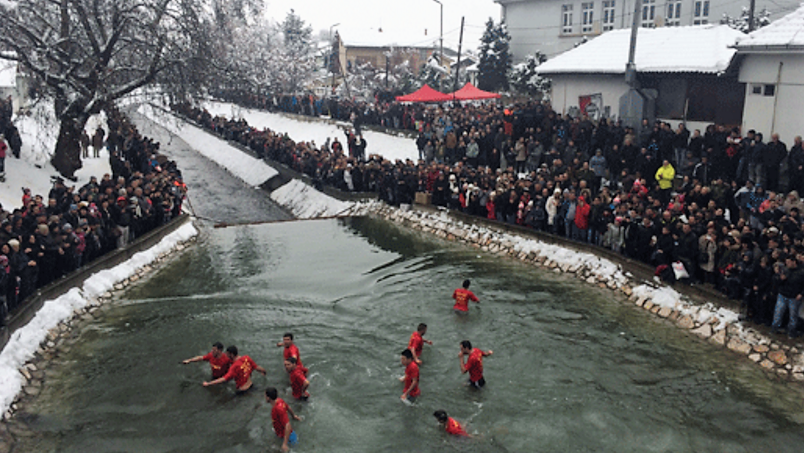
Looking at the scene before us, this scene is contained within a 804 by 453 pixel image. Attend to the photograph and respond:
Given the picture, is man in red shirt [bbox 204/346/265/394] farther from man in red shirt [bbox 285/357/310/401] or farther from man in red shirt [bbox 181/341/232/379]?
man in red shirt [bbox 285/357/310/401]

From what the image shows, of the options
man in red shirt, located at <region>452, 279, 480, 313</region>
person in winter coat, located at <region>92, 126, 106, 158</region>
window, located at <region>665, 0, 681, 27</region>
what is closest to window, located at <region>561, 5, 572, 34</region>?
window, located at <region>665, 0, 681, 27</region>

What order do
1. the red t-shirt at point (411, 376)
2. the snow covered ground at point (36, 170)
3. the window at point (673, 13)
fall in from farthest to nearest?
the window at point (673, 13)
the snow covered ground at point (36, 170)
the red t-shirt at point (411, 376)

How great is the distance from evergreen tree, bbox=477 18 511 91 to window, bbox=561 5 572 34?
3.98 metres


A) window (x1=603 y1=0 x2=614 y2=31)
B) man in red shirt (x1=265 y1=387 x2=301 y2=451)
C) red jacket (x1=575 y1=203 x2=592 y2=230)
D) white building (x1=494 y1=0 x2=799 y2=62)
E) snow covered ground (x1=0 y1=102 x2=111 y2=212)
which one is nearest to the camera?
man in red shirt (x1=265 y1=387 x2=301 y2=451)

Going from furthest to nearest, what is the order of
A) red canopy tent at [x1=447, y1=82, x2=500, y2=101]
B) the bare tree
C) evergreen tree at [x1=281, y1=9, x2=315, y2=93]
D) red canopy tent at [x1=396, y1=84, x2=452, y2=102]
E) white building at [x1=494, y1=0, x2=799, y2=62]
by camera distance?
evergreen tree at [x1=281, y1=9, x2=315, y2=93], white building at [x1=494, y1=0, x2=799, y2=62], red canopy tent at [x1=396, y1=84, x2=452, y2=102], red canopy tent at [x1=447, y1=82, x2=500, y2=101], the bare tree

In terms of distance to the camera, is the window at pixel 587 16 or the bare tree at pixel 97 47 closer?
the bare tree at pixel 97 47

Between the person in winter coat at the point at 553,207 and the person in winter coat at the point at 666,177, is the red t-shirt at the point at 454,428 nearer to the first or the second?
the person in winter coat at the point at 553,207

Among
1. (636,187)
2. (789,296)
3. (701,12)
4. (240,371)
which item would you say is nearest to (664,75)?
(636,187)

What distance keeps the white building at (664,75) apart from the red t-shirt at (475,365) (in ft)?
51.2

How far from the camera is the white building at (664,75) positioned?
75.8 feet

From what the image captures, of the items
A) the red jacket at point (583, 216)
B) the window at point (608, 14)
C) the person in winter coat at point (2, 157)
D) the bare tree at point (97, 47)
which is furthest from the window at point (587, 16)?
the person in winter coat at point (2, 157)

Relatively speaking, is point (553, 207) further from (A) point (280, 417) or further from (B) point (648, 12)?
(B) point (648, 12)

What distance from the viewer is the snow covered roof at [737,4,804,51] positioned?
59.5ft

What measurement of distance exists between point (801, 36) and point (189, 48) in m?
20.2
